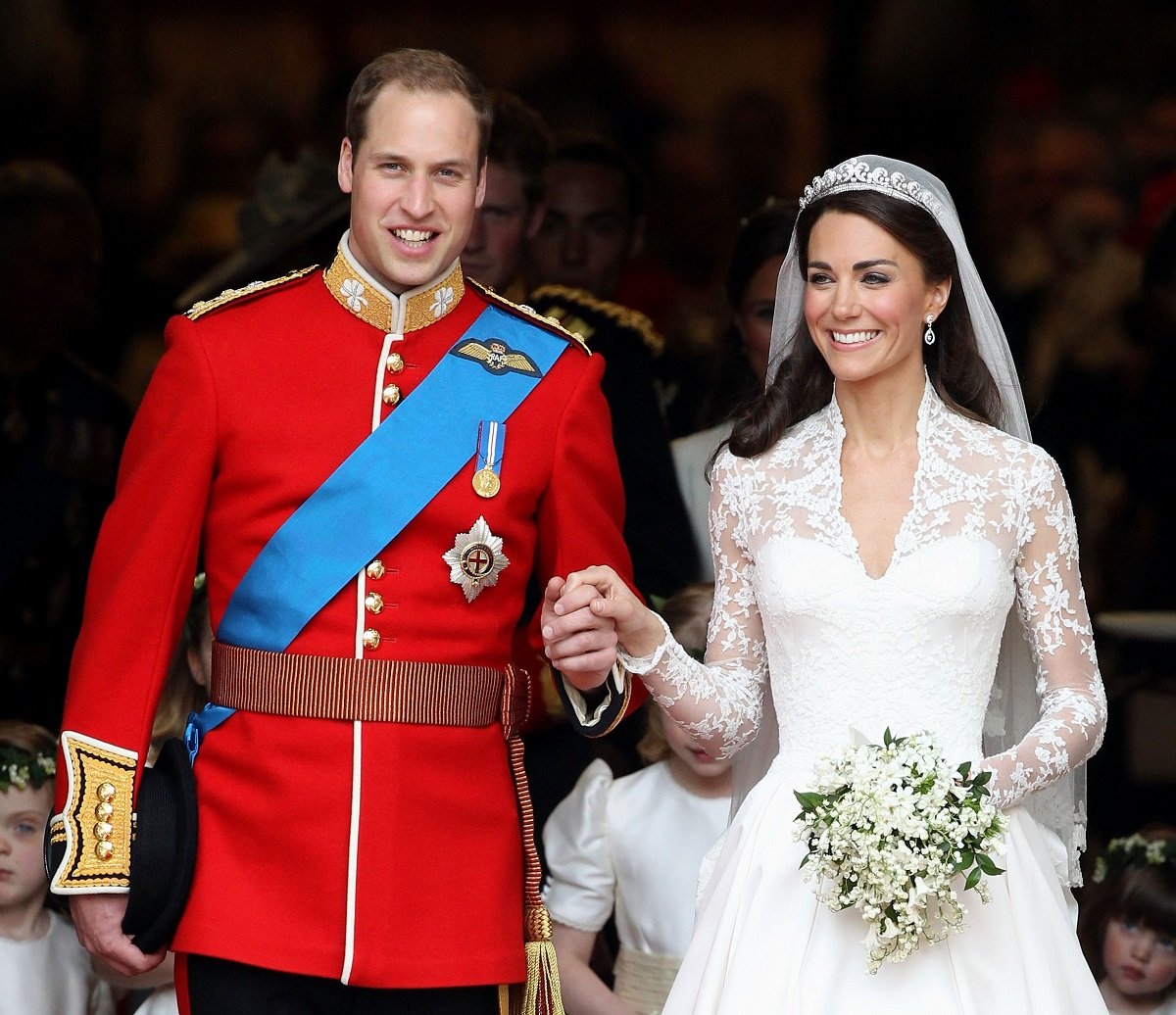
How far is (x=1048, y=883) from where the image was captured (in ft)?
10.8

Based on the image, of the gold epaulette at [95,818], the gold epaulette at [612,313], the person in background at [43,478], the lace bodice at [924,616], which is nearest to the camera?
the gold epaulette at [95,818]

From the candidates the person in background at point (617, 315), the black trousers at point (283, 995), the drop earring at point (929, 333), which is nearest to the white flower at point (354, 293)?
the drop earring at point (929, 333)

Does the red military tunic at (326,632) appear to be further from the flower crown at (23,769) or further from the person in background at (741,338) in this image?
the person in background at (741,338)

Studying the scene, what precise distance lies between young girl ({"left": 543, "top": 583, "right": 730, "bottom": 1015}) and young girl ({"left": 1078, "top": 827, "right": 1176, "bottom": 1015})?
33.7 inches

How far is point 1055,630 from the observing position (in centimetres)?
333

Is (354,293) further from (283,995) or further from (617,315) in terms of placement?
(617,315)

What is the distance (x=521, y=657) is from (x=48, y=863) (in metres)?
1.08

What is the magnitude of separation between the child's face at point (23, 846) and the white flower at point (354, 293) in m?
1.52

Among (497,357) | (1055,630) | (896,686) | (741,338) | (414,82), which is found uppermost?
(414,82)

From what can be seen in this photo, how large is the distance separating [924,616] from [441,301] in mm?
881

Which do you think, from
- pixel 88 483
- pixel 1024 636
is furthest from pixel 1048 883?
pixel 88 483

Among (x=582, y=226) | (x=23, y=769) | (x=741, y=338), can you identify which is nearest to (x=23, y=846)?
(x=23, y=769)

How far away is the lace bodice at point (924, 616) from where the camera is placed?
3.29m

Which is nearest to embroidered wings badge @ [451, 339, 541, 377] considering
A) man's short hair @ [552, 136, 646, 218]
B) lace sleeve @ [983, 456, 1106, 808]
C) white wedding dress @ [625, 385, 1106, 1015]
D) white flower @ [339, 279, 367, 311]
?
white flower @ [339, 279, 367, 311]
